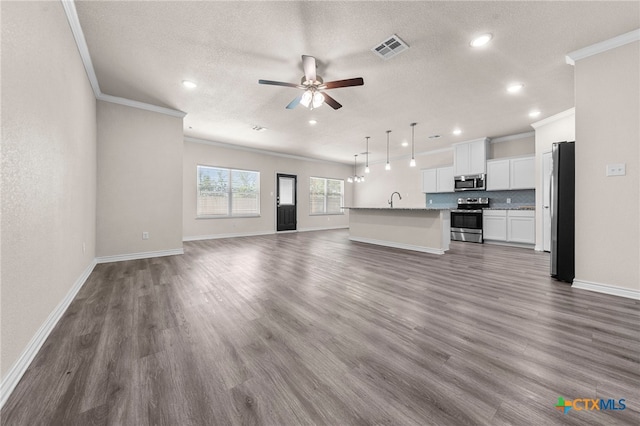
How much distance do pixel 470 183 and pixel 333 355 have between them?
659 cm

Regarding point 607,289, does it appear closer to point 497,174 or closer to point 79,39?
point 497,174

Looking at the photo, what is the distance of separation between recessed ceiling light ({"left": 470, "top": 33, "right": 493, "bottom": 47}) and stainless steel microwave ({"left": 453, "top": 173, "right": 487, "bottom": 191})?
14.8 feet

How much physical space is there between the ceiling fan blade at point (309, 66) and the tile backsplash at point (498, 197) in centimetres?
598

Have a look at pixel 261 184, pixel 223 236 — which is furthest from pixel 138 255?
pixel 261 184

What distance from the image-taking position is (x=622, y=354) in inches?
61.4

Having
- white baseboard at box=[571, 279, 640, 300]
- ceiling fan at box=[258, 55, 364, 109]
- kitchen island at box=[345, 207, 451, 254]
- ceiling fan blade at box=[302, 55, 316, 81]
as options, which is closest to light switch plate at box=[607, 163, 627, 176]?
white baseboard at box=[571, 279, 640, 300]

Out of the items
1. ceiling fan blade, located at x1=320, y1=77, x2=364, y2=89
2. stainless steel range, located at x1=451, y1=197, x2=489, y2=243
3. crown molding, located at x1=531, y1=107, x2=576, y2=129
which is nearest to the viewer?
ceiling fan blade, located at x1=320, y1=77, x2=364, y2=89

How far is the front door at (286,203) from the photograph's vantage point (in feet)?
27.5

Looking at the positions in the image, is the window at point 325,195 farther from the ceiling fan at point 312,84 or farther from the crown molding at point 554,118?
the crown molding at point 554,118

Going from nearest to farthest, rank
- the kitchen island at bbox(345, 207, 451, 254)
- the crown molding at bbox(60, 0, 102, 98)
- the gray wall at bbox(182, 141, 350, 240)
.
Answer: the crown molding at bbox(60, 0, 102, 98)
the kitchen island at bbox(345, 207, 451, 254)
the gray wall at bbox(182, 141, 350, 240)

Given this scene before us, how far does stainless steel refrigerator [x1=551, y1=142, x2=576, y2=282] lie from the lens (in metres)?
2.98

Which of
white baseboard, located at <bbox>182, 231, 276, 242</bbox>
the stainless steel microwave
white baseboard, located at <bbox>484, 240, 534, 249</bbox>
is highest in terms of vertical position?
the stainless steel microwave

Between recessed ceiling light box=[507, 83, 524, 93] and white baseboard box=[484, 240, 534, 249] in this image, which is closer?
recessed ceiling light box=[507, 83, 524, 93]

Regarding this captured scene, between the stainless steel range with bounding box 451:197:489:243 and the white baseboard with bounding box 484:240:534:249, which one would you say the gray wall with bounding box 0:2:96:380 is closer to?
the stainless steel range with bounding box 451:197:489:243
